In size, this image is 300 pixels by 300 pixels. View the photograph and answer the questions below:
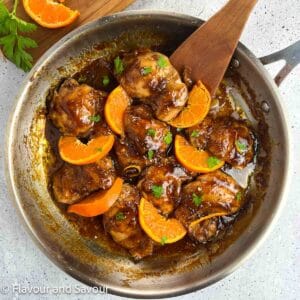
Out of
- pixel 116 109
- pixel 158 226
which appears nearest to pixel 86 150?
pixel 116 109

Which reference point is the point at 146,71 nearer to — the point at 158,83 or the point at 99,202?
the point at 158,83

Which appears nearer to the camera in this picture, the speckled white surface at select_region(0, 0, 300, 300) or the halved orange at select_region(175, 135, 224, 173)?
the halved orange at select_region(175, 135, 224, 173)

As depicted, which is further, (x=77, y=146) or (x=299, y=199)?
(x=299, y=199)

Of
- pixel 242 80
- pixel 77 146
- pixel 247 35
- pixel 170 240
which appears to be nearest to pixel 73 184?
pixel 77 146

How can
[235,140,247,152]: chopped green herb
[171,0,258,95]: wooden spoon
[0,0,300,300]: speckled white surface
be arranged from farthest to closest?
[0,0,300,300]: speckled white surface < [235,140,247,152]: chopped green herb < [171,0,258,95]: wooden spoon

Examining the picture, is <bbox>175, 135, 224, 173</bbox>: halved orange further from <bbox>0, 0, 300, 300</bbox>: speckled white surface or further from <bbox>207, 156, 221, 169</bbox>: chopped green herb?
<bbox>0, 0, 300, 300</bbox>: speckled white surface

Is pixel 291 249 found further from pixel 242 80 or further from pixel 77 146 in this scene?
pixel 77 146

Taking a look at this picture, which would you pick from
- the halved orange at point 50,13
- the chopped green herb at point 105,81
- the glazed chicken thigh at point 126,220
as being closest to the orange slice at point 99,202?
the glazed chicken thigh at point 126,220

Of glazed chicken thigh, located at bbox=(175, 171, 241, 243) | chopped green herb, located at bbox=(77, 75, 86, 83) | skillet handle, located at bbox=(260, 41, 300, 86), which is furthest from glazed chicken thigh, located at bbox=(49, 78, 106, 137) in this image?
skillet handle, located at bbox=(260, 41, 300, 86)
